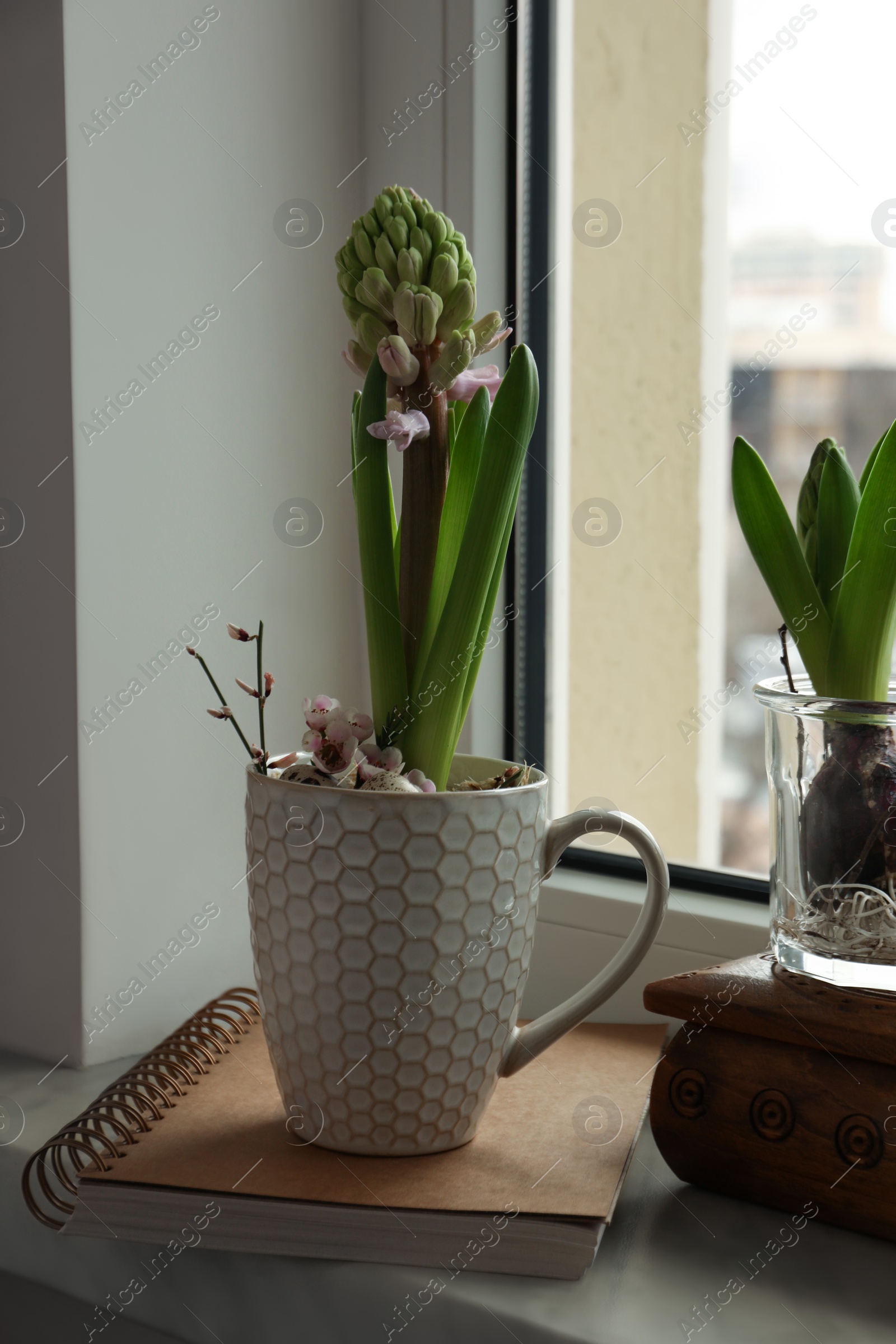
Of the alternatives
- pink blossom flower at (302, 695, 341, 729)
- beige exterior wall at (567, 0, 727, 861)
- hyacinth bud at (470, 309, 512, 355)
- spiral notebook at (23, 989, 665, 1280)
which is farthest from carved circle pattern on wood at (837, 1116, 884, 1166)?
beige exterior wall at (567, 0, 727, 861)

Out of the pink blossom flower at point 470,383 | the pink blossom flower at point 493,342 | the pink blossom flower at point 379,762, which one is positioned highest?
the pink blossom flower at point 493,342

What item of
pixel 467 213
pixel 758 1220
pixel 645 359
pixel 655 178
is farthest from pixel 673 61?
pixel 758 1220

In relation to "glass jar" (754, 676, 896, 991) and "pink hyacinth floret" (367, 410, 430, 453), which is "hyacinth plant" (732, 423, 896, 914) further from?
"pink hyacinth floret" (367, 410, 430, 453)

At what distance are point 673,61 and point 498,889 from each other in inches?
40.2

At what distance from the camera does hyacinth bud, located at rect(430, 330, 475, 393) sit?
542 millimetres

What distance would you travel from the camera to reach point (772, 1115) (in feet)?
1.73

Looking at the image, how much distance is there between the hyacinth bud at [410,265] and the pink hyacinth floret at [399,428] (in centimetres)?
6

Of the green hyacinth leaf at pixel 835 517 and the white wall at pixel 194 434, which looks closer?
the green hyacinth leaf at pixel 835 517

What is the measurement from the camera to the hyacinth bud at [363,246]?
0.53 metres

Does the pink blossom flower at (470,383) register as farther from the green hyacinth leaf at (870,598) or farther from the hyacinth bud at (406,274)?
the green hyacinth leaf at (870,598)

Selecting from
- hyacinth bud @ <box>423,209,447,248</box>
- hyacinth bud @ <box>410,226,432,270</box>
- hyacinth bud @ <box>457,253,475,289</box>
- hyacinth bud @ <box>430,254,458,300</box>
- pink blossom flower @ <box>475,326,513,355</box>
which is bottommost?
pink blossom flower @ <box>475,326,513,355</box>

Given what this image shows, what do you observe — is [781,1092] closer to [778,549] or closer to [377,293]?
[778,549]

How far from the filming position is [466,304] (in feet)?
1.77

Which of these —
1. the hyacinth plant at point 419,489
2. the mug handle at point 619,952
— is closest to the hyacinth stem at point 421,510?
the hyacinth plant at point 419,489
